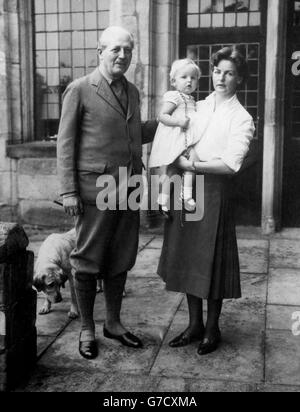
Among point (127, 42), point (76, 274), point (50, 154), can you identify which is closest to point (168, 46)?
point (50, 154)

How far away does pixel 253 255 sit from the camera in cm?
668

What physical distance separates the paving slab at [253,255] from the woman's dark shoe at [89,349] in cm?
251

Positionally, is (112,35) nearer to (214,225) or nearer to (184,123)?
(184,123)

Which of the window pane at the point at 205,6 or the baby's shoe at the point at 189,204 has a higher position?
the window pane at the point at 205,6

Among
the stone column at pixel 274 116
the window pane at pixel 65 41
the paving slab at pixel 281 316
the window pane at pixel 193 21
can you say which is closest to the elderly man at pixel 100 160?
the paving slab at pixel 281 316

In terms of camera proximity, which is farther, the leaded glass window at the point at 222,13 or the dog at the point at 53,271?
the leaded glass window at the point at 222,13

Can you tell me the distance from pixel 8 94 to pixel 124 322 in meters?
4.89

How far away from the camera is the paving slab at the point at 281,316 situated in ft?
14.6

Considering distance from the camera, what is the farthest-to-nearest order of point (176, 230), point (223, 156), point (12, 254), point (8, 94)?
point (8, 94) < point (176, 230) < point (223, 156) < point (12, 254)

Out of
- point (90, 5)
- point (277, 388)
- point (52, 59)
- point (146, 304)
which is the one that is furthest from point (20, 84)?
point (277, 388)

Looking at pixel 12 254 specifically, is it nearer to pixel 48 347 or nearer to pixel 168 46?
pixel 48 347

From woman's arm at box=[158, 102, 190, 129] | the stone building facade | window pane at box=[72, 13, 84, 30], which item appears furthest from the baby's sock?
window pane at box=[72, 13, 84, 30]

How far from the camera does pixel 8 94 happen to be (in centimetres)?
828

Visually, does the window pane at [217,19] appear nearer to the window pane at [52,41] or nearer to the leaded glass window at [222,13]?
the leaded glass window at [222,13]
